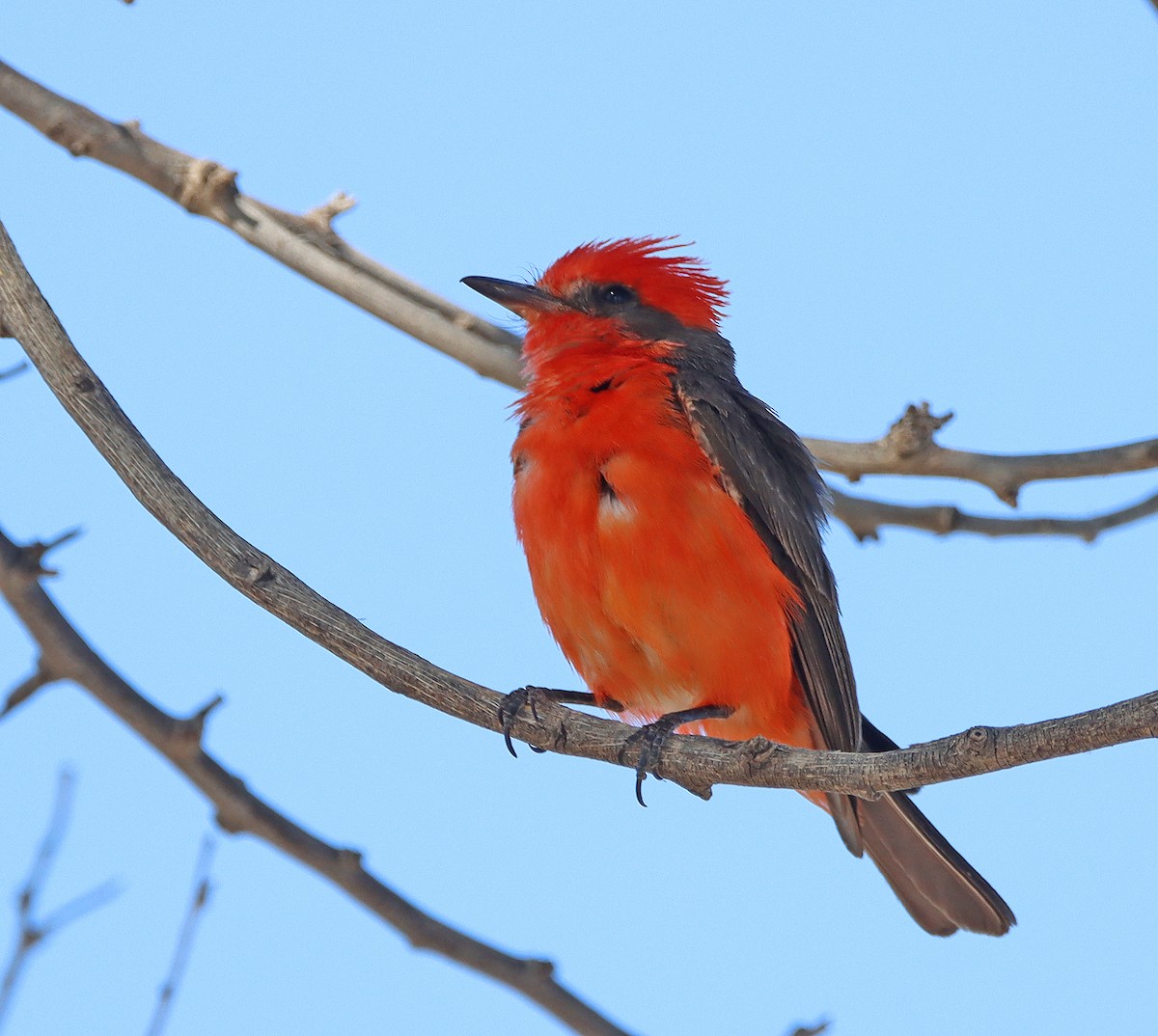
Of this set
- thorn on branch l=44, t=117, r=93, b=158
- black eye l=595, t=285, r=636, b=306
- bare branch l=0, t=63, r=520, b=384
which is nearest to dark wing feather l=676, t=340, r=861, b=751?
black eye l=595, t=285, r=636, b=306

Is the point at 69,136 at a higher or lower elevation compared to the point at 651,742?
higher

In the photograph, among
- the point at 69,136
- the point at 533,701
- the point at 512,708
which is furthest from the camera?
the point at 69,136

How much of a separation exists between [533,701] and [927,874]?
1814mm

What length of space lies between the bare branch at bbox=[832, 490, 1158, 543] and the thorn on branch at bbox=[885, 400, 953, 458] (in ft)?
1.47

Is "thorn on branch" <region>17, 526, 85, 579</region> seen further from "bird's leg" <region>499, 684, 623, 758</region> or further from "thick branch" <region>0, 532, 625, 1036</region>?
"bird's leg" <region>499, 684, 623, 758</region>

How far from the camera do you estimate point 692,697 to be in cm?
486

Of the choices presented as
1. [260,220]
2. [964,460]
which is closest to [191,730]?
[260,220]

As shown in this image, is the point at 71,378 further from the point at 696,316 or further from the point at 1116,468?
the point at 1116,468

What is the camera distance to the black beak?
5.60m

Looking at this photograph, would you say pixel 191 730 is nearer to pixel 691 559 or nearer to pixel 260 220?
pixel 691 559

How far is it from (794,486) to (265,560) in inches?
91.0

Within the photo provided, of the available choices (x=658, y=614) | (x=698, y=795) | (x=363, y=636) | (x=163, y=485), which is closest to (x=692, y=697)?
(x=658, y=614)

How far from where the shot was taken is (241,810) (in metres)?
4.47

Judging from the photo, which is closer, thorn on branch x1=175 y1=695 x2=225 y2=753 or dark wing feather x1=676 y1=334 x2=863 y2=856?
thorn on branch x1=175 y1=695 x2=225 y2=753
